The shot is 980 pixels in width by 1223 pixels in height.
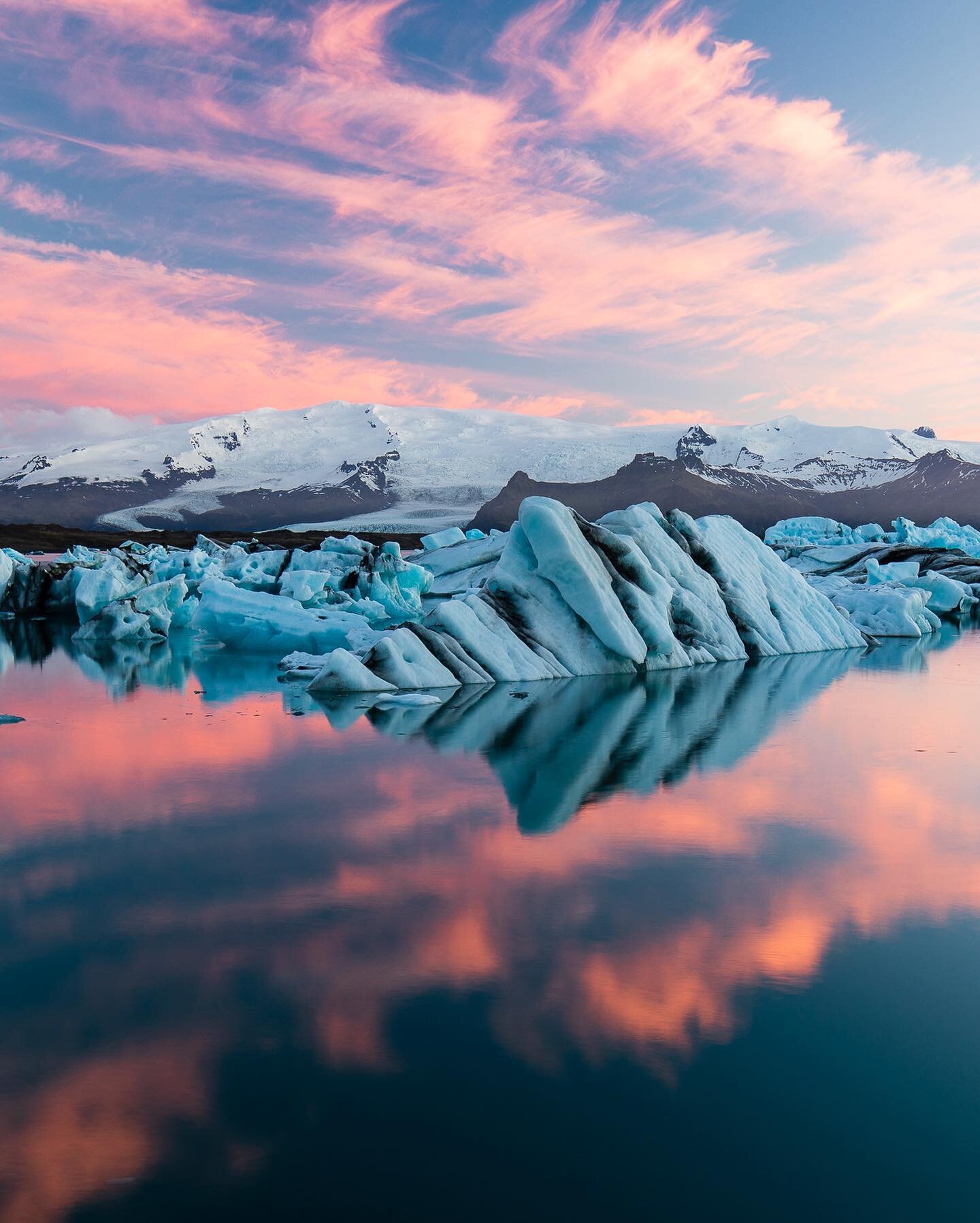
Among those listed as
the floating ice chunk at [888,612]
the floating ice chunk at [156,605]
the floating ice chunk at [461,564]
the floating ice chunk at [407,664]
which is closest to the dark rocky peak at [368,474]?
the floating ice chunk at [461,564]

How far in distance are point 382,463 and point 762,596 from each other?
147 meters

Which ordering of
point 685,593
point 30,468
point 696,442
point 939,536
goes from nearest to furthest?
point 685,593
point 939,536
point 696,442
point 30,468

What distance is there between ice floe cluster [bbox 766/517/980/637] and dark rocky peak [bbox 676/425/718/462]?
4051 inches

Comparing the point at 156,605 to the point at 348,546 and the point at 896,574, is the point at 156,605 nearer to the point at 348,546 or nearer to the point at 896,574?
the point at 348,546

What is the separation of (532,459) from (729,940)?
129 m

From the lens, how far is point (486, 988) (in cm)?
476

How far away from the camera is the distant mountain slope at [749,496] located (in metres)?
107

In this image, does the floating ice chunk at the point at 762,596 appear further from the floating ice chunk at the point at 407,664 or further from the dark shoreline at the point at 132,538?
the dark shoreline at the point at 132,538

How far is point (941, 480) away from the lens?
414ft

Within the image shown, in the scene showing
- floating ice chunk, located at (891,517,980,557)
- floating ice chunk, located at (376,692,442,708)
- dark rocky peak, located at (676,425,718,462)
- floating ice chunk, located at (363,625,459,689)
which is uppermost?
dark rocky peak, located at (676,425,718,462)

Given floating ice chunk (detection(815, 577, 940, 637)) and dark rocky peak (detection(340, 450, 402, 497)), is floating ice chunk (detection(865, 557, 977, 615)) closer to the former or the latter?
floating ice chunk (detection(815, 577, 940, 637))

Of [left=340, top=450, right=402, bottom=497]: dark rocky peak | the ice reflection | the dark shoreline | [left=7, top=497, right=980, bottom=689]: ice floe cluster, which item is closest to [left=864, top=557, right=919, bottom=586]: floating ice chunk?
[left=7, top=497, right=980, bottom=689]: ice floe cluster

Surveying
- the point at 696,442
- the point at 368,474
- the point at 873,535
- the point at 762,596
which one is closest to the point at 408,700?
the point at 762,596

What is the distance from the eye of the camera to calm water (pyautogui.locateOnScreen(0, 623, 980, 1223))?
337 cm
